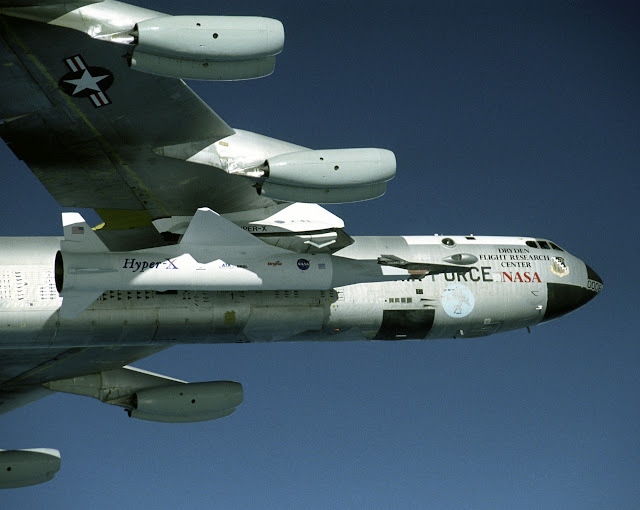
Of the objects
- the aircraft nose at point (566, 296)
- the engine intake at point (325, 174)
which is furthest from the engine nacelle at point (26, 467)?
the aircraft nose at point (566, 296)

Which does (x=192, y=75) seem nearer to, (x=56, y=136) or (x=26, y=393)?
(x=56, y=136)

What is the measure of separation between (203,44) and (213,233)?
4713 mm

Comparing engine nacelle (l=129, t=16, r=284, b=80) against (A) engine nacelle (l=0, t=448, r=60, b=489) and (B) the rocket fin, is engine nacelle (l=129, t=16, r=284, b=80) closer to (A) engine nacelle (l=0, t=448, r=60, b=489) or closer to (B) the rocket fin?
(B) the rocket fin

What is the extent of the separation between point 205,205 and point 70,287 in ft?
10.3

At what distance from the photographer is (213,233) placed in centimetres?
2120

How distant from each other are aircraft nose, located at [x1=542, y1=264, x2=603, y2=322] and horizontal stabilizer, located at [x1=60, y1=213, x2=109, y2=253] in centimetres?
908

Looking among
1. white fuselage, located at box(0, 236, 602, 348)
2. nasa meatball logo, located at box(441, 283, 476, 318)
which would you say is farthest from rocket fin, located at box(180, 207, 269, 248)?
nasa meatball logo, located at box(441, 283, 476, 318)

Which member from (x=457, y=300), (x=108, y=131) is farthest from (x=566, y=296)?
(x=108, y=131)

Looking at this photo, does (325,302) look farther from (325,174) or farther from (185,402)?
(185,402)

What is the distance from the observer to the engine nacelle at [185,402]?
25344mm

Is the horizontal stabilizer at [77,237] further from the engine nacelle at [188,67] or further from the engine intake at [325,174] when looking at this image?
the engine nacelle at [188,67]

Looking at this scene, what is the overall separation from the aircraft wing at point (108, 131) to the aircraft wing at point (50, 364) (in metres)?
2.97

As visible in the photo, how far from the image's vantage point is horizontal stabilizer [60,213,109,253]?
20438 mm

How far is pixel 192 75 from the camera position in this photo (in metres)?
17.5
